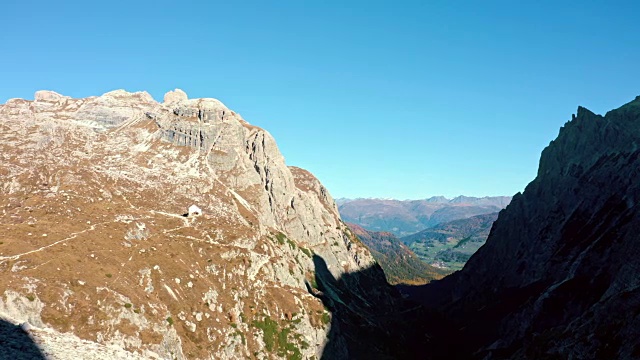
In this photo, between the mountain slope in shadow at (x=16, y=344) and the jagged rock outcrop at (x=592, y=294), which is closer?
the mountain slope in shadow at (x=16, y=344)

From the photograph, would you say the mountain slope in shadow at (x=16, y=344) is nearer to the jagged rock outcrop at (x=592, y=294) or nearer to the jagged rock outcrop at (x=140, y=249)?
the jagged rock outcrop at (x=140, y=249)

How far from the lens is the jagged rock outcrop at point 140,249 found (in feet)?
258

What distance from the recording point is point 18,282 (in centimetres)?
7319

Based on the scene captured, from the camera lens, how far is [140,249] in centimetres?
10769

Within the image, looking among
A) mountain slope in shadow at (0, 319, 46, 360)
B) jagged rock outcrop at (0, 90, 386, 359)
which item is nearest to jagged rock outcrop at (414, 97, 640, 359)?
jagged rock outcrop at (0, 90, 386, 359)

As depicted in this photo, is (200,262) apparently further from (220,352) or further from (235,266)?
(220,352)

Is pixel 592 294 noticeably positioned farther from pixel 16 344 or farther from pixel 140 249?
pixel 16 344

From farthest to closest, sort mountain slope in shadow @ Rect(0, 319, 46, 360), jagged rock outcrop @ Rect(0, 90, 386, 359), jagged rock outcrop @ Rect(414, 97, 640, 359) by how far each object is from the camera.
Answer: jagged rock outcrop @ Rect(0, 90, 386, 359), jagged rock outcrop @ Rect(414, 97, 640, 359), mountain slope in shadow @ Rect(0, 319, 46, 360)

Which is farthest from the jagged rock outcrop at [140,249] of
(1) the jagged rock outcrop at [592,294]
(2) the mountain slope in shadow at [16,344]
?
(1) the jagged rock outcrop at [592,294]

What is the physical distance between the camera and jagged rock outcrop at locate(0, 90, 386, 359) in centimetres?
7869

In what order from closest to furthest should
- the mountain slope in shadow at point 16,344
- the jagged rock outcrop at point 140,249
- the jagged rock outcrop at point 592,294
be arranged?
1. the mountain slope in shadow at point 16,344
2. the jagged rock outcrop at point 592,294
3. the jagged rock outcrop at point 140,249

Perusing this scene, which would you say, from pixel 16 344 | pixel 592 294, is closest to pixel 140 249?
pixel 16 344

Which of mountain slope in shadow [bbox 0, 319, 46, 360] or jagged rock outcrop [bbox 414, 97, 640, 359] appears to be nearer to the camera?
mountain slope in shadow [bbox 0, 319, 46, 360]

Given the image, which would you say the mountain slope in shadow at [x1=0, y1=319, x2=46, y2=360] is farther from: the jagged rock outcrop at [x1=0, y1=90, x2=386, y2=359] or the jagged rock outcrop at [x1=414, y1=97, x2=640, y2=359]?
the jagged rock outcrop at [x1=414, y1=97, x2=640, y2=359]
